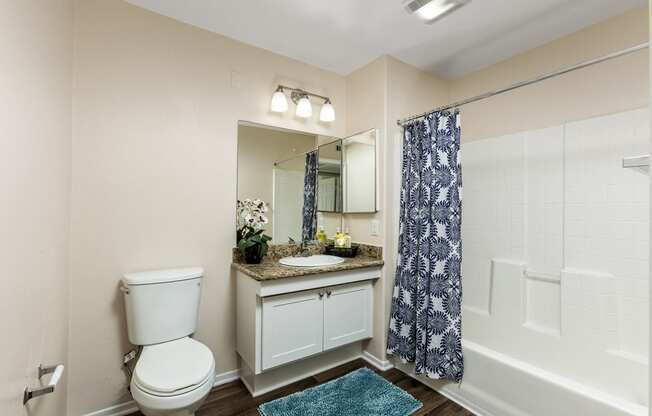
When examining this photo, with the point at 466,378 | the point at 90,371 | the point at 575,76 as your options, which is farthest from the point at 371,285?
the point at 575,76

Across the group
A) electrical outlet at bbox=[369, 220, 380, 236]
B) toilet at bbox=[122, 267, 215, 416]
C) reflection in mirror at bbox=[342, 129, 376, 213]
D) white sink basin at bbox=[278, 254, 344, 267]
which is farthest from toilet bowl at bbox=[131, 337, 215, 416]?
reflection in mirror at bbox=[342, 129, 376, 213]

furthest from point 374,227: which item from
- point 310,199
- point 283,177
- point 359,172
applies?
point 283,177

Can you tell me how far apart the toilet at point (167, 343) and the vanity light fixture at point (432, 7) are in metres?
1.98

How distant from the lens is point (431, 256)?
6.83 feet

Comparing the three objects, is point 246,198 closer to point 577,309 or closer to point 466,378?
point 466,378

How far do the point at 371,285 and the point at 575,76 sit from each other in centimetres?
206

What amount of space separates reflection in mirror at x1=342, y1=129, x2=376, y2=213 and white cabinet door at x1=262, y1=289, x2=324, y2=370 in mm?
855

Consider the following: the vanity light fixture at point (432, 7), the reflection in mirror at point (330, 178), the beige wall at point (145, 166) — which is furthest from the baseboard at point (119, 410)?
the vanity light fixture at point (432, 7)

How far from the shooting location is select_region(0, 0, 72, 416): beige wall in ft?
2.77

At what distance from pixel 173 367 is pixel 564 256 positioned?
2539 mm

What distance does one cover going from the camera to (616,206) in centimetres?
187

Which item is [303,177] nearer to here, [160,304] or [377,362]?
[160,304]

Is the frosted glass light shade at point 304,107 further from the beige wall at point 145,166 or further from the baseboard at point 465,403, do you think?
the baseboard at point 465,403

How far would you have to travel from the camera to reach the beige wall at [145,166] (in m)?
1.72
